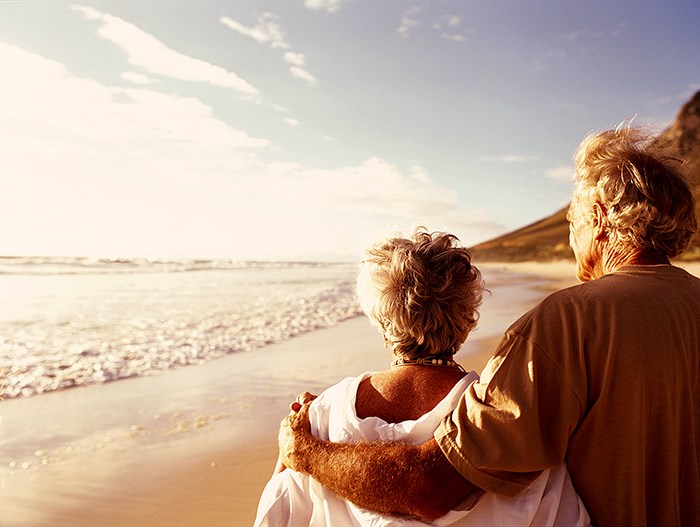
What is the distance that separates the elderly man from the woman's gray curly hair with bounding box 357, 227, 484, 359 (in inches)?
11.2

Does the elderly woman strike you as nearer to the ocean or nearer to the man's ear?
the man's ear

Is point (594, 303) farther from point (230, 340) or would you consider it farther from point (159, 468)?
point (230, 340)

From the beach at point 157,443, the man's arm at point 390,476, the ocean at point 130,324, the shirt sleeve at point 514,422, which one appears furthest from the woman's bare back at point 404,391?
the ocean at point 130,324

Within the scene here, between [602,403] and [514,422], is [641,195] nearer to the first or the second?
[602,403]

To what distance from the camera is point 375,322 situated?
1.92 meters

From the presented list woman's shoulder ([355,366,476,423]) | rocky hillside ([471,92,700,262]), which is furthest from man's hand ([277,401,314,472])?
rocky hillside ([471,92,700,262])

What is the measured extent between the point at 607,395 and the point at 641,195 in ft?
1.85

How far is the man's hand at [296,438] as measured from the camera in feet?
6.23

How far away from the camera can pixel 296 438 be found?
193 centimetres

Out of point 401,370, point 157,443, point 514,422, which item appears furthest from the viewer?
point 157,443

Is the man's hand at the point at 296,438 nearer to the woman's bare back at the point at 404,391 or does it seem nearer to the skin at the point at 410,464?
the skin at the point at 410,464

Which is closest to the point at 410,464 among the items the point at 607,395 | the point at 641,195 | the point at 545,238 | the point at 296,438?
the point at 296,438

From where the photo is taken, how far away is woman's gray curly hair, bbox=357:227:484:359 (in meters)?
1.83

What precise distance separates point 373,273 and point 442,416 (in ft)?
1.63
